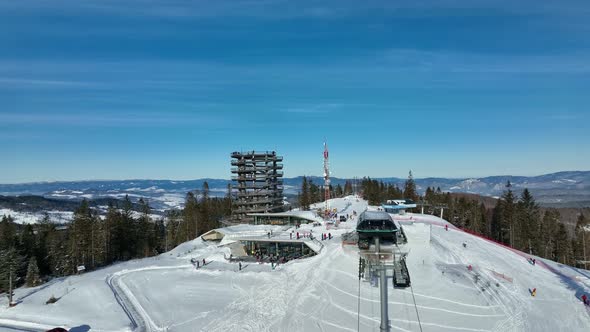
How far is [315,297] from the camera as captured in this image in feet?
104

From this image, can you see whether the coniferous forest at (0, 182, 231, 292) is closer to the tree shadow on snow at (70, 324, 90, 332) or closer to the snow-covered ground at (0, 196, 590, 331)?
the snow-covered ground at (0, 196, 590, 331)

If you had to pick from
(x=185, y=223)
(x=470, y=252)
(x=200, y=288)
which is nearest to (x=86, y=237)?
(x=185, y=223)

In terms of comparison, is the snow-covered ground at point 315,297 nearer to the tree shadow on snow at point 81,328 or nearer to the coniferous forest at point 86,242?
the tree shadow on snow at point 81,328

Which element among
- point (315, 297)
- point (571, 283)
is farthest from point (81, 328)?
point (571, 283)

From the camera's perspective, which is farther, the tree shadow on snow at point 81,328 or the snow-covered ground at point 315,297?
the snow-covered ground at point 315,297

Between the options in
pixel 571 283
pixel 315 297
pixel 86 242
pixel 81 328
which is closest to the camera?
pixel 81 328

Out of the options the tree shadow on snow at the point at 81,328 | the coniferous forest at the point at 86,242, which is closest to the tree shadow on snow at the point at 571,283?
the tree shadow on snow at the point at 81,328

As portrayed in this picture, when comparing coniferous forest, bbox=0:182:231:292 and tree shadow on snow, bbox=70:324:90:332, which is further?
coniferous forest, bbox=0:182:231:292

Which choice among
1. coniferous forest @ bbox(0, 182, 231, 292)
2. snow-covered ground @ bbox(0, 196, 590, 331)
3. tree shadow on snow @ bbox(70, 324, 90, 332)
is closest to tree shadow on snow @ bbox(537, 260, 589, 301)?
snow-covered ground @ bbox(0, 196, 590, 331)

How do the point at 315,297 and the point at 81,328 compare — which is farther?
the point at 315,297

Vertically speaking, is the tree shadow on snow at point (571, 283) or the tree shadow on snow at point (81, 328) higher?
the tree shadow on snow at point (81, 328)

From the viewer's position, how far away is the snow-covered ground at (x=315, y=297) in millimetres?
26875

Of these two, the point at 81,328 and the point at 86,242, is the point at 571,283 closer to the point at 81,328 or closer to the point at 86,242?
the point at 81,328

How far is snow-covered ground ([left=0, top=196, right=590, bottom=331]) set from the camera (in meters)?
26.9
